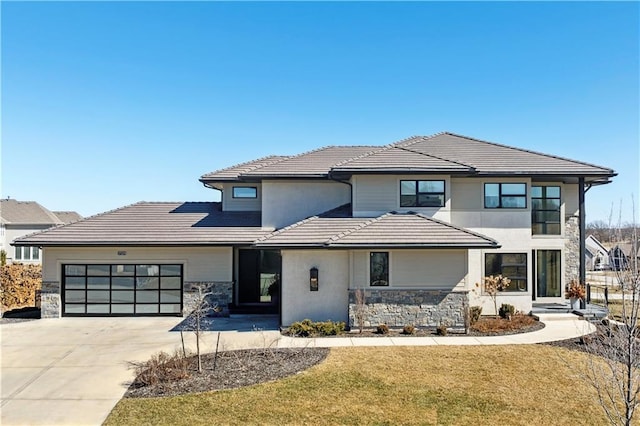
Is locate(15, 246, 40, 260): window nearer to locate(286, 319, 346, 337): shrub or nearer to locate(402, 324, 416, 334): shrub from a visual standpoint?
locate(286, 319, 346, 337): shrub

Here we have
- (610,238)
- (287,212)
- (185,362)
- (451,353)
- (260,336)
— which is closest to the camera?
(610,238)

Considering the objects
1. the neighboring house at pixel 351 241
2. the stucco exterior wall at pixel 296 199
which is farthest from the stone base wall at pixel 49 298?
the stucco exterior wall at pixel 296 199

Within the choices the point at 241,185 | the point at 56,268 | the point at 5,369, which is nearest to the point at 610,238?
the point at 5,369

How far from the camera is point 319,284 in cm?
1443

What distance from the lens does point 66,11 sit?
13.5 m

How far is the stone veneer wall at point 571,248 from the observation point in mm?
18703

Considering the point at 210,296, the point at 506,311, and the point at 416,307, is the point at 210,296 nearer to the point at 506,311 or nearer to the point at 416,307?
the point at 416,307

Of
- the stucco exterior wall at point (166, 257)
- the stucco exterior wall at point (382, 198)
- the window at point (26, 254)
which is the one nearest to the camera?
the stucco exterior wall at point (382, 198)

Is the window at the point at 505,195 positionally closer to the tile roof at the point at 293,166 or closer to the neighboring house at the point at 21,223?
the tile roof at the point at 293,166

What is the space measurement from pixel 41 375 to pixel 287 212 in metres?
10.5

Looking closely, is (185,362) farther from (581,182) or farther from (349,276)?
(581,182)

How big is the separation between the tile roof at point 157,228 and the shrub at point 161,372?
24.3 feet

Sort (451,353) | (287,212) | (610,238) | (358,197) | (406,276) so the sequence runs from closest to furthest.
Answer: (610,238), (451,353), (406,276), (358,197), (287,212)

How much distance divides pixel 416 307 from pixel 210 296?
850cm
